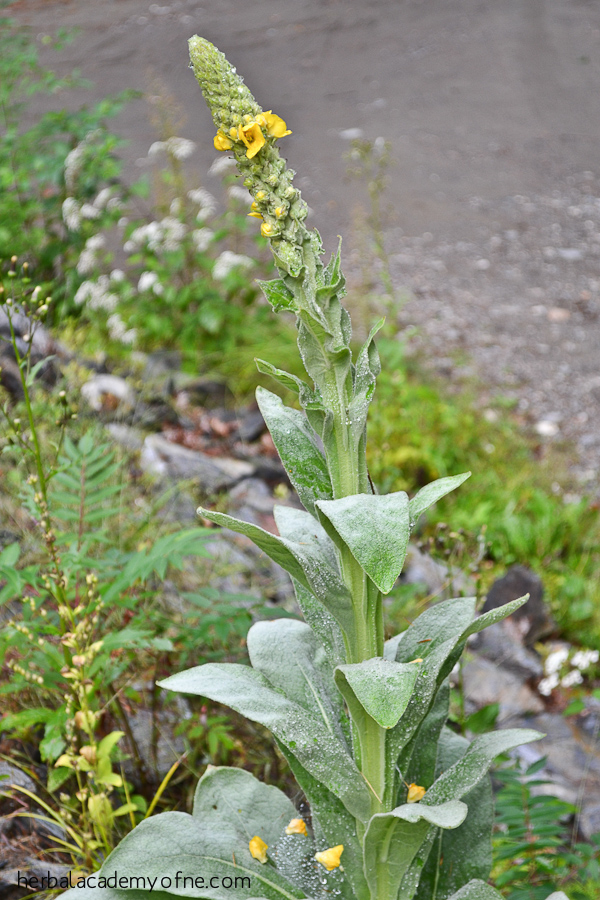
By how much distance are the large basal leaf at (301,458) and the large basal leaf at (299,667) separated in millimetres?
350

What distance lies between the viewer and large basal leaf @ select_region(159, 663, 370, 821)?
114 centimetres

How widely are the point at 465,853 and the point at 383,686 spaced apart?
0.63m

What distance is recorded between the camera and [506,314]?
5.83 metres

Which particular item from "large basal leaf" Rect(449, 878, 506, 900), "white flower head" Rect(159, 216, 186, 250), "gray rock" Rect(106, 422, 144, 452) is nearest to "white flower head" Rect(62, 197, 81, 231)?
"white flower head" Rect(159, 216, 186, 250)

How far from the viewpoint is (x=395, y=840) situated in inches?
47.1

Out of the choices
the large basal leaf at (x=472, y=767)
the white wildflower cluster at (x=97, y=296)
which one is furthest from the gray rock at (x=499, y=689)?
the white wildflower cluster at (x=97, y=296)

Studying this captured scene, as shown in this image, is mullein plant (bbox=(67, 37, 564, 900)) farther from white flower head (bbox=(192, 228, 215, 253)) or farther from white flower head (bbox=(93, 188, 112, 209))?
white flower head (bbox=(93, 188, 112, 209))

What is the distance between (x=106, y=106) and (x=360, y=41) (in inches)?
234

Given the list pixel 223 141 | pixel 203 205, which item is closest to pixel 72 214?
pixel 203 205

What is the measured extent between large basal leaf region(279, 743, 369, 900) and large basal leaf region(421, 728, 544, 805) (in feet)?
0.48

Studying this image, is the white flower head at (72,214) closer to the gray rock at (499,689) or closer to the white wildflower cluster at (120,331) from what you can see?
the white wildflower cluster at (120,331)

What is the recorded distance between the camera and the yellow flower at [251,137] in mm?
1041

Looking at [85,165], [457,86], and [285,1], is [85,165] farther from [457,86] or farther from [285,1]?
[285,1]

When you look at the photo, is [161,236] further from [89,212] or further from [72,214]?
[72,214]
